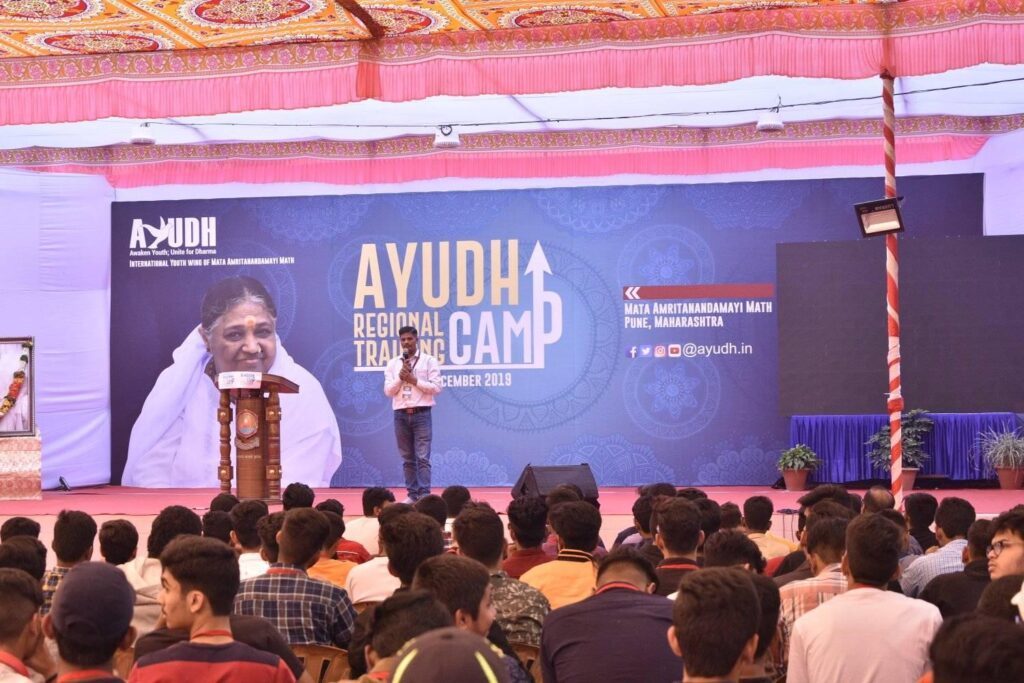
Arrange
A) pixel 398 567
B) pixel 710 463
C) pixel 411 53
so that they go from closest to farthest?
1. pixel 398 567
2. pixel 411 53
3. pixel 710 463

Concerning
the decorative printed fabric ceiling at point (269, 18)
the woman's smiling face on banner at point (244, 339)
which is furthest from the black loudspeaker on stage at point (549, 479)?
the woman's smiling face on banner at point (244, 339)

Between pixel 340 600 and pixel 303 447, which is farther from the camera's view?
pixel 303 447

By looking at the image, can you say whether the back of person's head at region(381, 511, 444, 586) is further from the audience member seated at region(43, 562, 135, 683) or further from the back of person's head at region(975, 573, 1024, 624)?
the back of person's head at region(975, 573, 1024, 624)

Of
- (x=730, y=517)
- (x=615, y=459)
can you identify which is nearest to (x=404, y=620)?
(x=730, y=517)

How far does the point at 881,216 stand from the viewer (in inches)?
271

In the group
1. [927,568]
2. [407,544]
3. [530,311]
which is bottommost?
[927,568]

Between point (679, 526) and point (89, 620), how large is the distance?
1.92 meters

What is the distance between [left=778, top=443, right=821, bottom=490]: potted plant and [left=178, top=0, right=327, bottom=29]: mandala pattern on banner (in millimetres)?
5805

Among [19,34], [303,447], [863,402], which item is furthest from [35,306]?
[863,402]

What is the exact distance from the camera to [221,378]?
9.30 meters

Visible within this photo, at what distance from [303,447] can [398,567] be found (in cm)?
886

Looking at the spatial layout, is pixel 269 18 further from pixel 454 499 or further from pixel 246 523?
pixel 246 523

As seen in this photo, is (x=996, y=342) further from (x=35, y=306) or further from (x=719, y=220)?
(x=35, y=306)

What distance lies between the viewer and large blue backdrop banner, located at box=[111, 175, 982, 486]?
11.6 metres
